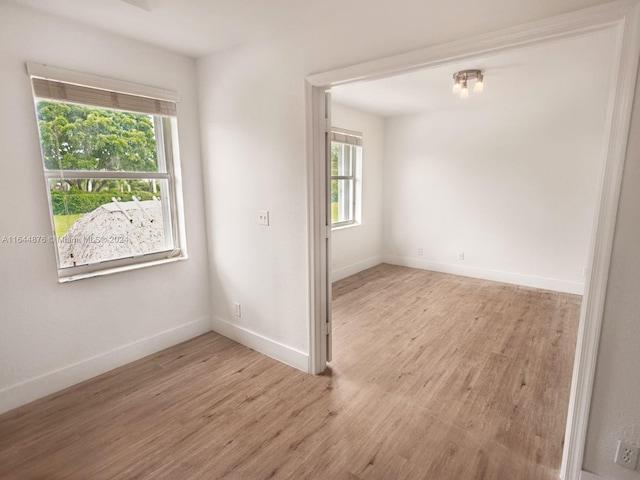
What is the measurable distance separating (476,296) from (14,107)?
4737 mm

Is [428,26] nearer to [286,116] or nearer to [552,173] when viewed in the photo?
[286,116]

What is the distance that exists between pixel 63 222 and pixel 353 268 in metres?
3.86

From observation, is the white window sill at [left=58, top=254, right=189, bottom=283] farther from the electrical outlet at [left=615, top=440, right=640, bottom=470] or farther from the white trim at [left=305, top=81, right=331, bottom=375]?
the electrical outlet at [left=615, top=440, right=640, bottom=470]

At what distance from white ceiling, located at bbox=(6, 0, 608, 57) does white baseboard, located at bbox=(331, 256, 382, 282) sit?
3273mm

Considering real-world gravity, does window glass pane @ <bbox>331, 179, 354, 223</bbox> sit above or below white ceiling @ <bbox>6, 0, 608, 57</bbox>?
below

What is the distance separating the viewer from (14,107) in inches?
81.1

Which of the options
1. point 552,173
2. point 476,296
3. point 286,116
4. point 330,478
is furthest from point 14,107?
point 552,173

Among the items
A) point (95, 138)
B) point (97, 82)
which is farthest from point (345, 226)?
point (97, 82)

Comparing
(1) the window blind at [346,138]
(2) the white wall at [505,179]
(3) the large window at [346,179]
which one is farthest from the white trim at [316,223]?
(3) the large window at [346,179]

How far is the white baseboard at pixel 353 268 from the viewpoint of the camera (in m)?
5.01

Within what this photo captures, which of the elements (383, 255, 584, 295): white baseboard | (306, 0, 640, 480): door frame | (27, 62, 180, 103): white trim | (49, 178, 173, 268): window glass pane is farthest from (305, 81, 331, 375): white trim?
(383, 255, 584, 295): white baseboard

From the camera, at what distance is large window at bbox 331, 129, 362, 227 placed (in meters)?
5.01

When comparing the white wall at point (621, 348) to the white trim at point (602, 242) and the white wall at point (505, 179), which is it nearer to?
the white trim at point (602, 242)

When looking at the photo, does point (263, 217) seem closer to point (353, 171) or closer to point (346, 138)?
point (346, 138)
